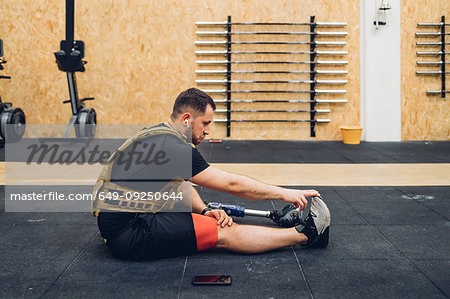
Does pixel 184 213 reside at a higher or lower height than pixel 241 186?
lower

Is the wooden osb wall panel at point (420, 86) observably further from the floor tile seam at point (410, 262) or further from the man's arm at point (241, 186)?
the man's arm at point (241, 186)

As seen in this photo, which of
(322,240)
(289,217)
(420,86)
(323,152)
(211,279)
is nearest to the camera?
(211,279)

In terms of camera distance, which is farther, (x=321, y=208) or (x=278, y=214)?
(x=278, y=214)

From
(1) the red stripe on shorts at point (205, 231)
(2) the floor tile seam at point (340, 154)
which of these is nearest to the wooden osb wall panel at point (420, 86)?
(2) the floor tile seam at point (340, 154)

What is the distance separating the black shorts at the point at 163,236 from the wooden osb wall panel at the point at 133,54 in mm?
5114

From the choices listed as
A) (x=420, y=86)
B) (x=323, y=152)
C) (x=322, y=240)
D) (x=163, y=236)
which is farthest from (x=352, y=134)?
(x=163, y=236)

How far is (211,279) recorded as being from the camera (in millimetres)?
1834

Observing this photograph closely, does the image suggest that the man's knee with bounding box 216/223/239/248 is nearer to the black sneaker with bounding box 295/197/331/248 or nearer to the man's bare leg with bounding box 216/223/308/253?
the man's bare leg with bounding box 216/223/308/253

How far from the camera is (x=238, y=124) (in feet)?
23.4

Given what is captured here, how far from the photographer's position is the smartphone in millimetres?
1797

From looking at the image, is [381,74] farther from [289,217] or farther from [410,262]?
[410,262]

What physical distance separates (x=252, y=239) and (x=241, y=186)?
308 mm

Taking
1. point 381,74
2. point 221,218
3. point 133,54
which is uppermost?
point 133,54

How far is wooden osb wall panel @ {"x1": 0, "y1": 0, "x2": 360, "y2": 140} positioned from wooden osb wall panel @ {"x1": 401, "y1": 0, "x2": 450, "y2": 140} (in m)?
0.76
